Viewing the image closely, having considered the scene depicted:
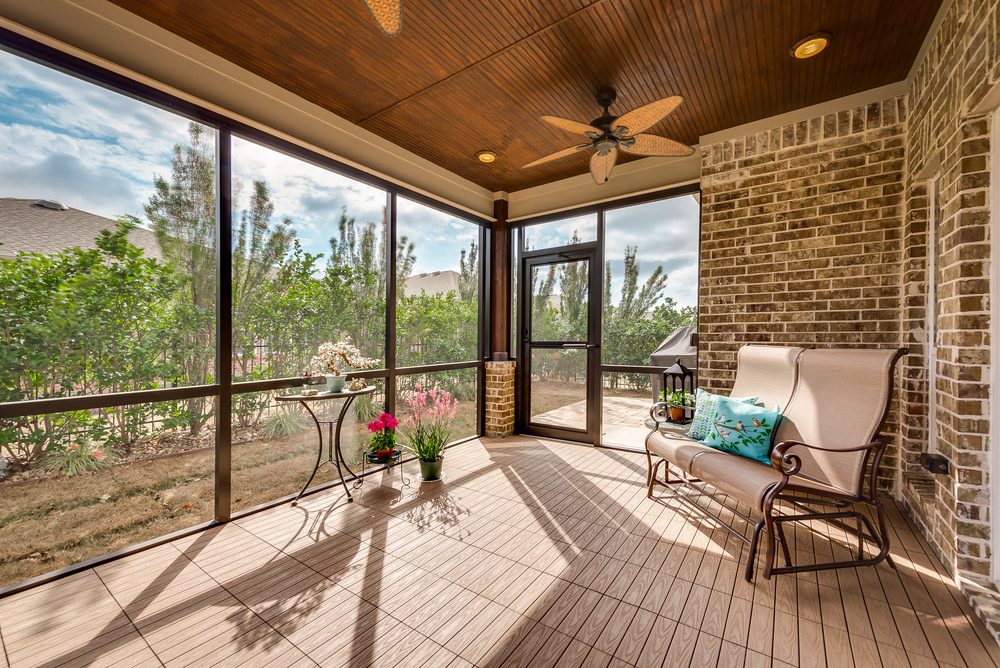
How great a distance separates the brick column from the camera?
4.87 meters

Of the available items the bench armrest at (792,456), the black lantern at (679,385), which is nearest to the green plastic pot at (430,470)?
the black lantern at (679,385)

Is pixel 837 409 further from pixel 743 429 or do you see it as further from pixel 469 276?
pixel 469 276

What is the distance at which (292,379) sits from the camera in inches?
120

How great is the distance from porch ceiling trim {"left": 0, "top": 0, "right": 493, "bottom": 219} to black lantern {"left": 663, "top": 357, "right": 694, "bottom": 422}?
3.05m

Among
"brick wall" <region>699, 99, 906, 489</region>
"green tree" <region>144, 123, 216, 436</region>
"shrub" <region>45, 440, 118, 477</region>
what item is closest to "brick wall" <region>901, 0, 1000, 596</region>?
"brick wall" <region>699, 99, 906, 489</region>

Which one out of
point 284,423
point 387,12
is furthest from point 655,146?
point 284,423

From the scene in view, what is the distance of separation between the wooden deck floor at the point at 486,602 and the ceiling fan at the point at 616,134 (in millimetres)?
2554

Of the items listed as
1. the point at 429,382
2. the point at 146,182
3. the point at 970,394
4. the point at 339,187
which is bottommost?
the point at 429,382

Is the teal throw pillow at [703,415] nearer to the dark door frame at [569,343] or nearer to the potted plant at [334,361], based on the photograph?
the dark door frame at [569,343]

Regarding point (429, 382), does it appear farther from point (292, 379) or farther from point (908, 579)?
point (908, 579)

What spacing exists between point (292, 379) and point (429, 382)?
150 cm

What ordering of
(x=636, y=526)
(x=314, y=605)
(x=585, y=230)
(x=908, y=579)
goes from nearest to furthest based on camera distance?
(x=314, y=605) < (x=908, y=579) < (x=636, y=526) < (x=585, y=230)

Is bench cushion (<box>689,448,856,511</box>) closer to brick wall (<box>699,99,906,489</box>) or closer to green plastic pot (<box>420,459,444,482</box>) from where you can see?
brick wall (<box>699,99,906,489</box>)

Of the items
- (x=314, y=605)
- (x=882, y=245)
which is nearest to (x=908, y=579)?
(x=882, y=245)
